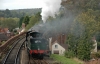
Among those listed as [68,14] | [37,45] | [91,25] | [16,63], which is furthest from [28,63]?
[68,14]

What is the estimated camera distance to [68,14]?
37938 mm

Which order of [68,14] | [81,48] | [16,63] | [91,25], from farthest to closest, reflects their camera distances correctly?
[68,14] → [91,25] → [81,48] → [16,63]

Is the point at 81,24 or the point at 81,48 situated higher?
the point at 81,24

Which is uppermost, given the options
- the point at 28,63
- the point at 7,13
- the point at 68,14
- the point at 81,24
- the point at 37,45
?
the point at 7,13

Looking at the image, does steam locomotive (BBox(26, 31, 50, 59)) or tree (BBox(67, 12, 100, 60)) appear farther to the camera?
tree (BBox(67, 12, 100, 60))

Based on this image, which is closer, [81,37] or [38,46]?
[38,46]

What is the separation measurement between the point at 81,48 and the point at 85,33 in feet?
7.47

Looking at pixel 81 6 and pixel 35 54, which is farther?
pixel 81 6

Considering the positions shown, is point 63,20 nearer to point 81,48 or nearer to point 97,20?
point 97,20

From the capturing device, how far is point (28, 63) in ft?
66.8

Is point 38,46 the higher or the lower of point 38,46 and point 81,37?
the lower

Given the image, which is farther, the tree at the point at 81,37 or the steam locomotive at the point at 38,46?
the tree at the point at 81,37

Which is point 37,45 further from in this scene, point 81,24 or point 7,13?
point 7,13

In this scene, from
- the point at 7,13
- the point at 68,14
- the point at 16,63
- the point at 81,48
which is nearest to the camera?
the point at 16,63
